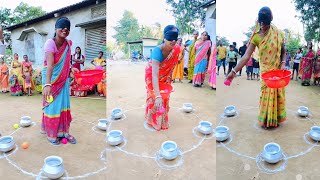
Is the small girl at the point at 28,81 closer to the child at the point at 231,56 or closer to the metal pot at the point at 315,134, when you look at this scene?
the child at the point at 231,56

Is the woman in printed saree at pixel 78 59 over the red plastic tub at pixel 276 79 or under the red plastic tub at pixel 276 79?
over

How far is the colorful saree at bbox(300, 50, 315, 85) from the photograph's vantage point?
4785mm

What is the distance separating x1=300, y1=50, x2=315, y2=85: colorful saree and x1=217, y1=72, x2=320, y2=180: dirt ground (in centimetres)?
135

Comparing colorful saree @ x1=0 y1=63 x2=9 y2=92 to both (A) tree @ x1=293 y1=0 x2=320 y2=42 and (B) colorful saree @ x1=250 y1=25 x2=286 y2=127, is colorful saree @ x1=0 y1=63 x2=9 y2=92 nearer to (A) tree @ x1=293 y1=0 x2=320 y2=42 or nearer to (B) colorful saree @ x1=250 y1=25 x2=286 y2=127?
(B) colorful saree @ x1=250 y1=25 x2=286 y2=127

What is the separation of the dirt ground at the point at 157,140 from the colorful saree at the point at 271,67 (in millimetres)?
606

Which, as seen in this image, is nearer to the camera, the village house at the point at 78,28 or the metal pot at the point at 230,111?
the metal pot at the point at 230,111

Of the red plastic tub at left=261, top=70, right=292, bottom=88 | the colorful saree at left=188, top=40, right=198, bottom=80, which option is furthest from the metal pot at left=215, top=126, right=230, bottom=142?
the colorful saree at left=188, top=40, right=198, bottom=80

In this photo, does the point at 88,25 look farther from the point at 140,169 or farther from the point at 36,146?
the point at 140,169

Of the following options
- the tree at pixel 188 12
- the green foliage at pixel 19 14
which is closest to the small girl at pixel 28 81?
the green foliage at pixel 19 14

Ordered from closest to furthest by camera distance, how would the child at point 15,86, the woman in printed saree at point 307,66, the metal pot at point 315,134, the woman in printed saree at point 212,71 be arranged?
the metal pot at point 315,134
the woman in printed saree at point 212,71
the woman in printed saree at point 307,66
the child at point 15,86

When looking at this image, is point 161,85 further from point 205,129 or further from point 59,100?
point 59,100

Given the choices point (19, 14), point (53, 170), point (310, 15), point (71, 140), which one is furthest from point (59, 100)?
point (310, 15)

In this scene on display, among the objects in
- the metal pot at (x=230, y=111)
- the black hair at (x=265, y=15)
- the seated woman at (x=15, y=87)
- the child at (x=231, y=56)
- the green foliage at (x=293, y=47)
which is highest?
the green foliage at (x=293, y=47)

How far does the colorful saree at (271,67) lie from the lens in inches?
86.3
